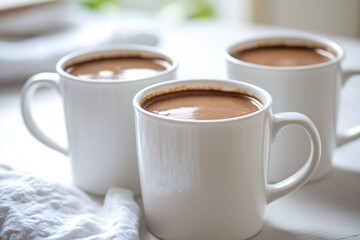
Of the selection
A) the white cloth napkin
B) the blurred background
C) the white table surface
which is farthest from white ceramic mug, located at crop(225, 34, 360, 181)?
the blurred background

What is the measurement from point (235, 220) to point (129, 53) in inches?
11.3

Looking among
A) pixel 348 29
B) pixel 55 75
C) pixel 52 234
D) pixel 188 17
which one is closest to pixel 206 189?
pixel 52 234

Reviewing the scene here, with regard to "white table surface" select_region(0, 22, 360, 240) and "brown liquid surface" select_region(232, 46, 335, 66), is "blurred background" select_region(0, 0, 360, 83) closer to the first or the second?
"white table surface" select_region(0, 22, 360, 240)

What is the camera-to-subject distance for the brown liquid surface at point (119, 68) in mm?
732

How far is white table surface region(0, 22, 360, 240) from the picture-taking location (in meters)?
0.63

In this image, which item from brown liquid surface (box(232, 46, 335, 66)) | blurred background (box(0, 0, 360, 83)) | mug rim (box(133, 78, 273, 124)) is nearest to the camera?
mug rim (box(133, 78, 273, 124))

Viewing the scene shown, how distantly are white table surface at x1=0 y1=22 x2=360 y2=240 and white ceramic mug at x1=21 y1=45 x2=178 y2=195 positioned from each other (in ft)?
0.15

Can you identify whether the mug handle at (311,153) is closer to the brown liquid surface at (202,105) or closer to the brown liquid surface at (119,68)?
the brown liquid surface at (202,105)

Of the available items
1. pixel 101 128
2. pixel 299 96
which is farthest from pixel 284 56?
pixel 101 128

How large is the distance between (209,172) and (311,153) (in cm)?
12

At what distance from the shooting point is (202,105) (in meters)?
0.64

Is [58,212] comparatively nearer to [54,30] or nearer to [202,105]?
[202,105]

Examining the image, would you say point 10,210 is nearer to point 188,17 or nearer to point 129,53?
point 129,53

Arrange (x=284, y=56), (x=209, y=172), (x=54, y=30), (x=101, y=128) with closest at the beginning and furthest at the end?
(x=209, y=172), (x=101, y=128), (x=284, y=56), (x=54, y=30)
